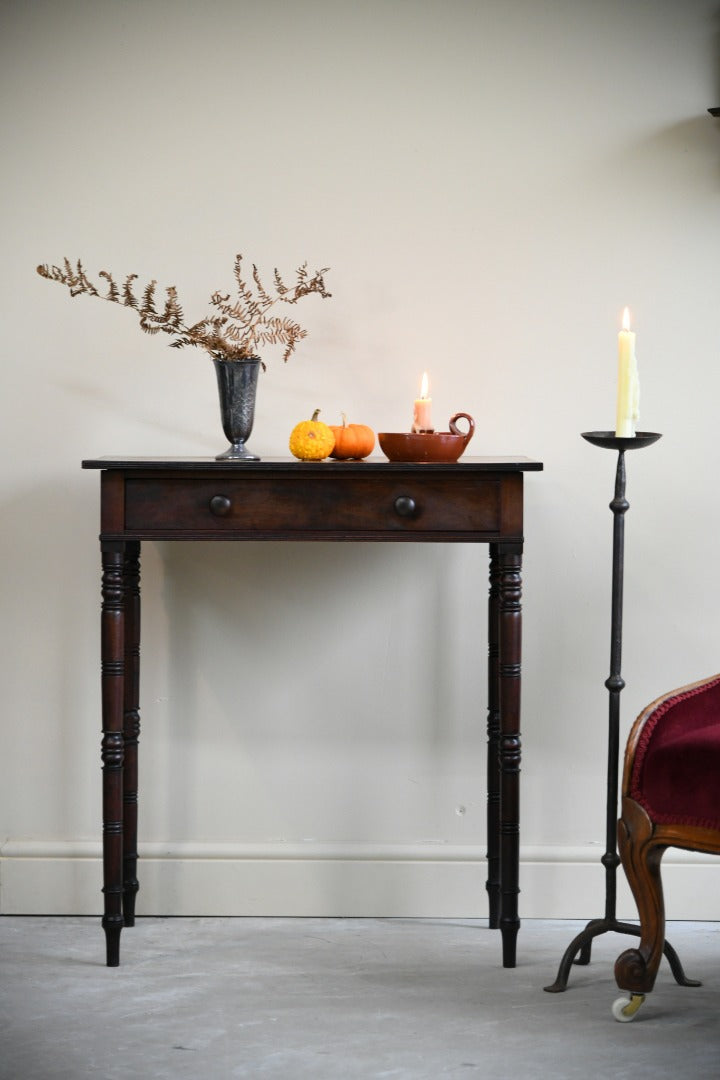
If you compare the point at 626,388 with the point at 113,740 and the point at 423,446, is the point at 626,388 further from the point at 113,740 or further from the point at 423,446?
the point at 113,740

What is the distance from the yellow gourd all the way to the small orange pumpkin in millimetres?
36

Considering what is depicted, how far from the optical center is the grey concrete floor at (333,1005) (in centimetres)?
187

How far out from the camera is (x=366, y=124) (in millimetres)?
2596

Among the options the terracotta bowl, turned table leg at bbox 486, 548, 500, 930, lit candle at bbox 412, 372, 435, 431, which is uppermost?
lit candle at bbox 412, 372, 435, 431

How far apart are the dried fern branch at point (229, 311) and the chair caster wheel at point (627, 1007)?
1.37 m

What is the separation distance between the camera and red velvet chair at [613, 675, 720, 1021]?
6.17ft

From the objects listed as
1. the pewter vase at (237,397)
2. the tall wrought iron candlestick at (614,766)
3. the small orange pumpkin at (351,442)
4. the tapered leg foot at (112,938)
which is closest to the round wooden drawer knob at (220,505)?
the pewter vase at (237,397)

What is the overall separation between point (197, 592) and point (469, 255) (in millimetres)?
953

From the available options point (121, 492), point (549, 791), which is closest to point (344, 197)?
point (121, 492)

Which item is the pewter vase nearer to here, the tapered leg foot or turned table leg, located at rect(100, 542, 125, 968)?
turned table leg, located at rect(100, 542, 125, 968)

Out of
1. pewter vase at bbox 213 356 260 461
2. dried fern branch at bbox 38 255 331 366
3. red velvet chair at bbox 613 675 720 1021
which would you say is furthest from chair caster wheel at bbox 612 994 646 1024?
dried fern branch at bbox 38 255 331 366

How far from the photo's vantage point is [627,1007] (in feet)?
6.68

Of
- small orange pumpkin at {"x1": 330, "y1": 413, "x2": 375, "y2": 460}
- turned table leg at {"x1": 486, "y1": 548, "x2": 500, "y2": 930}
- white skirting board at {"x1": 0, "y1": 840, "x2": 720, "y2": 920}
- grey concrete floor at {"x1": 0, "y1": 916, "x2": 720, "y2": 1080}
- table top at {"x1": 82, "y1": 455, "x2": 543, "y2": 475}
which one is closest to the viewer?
grey concrete floor at {"x1": 0, "y1": 916, "x2": 720, "y2": 1080}

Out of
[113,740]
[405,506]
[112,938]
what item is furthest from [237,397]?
[112,938]
